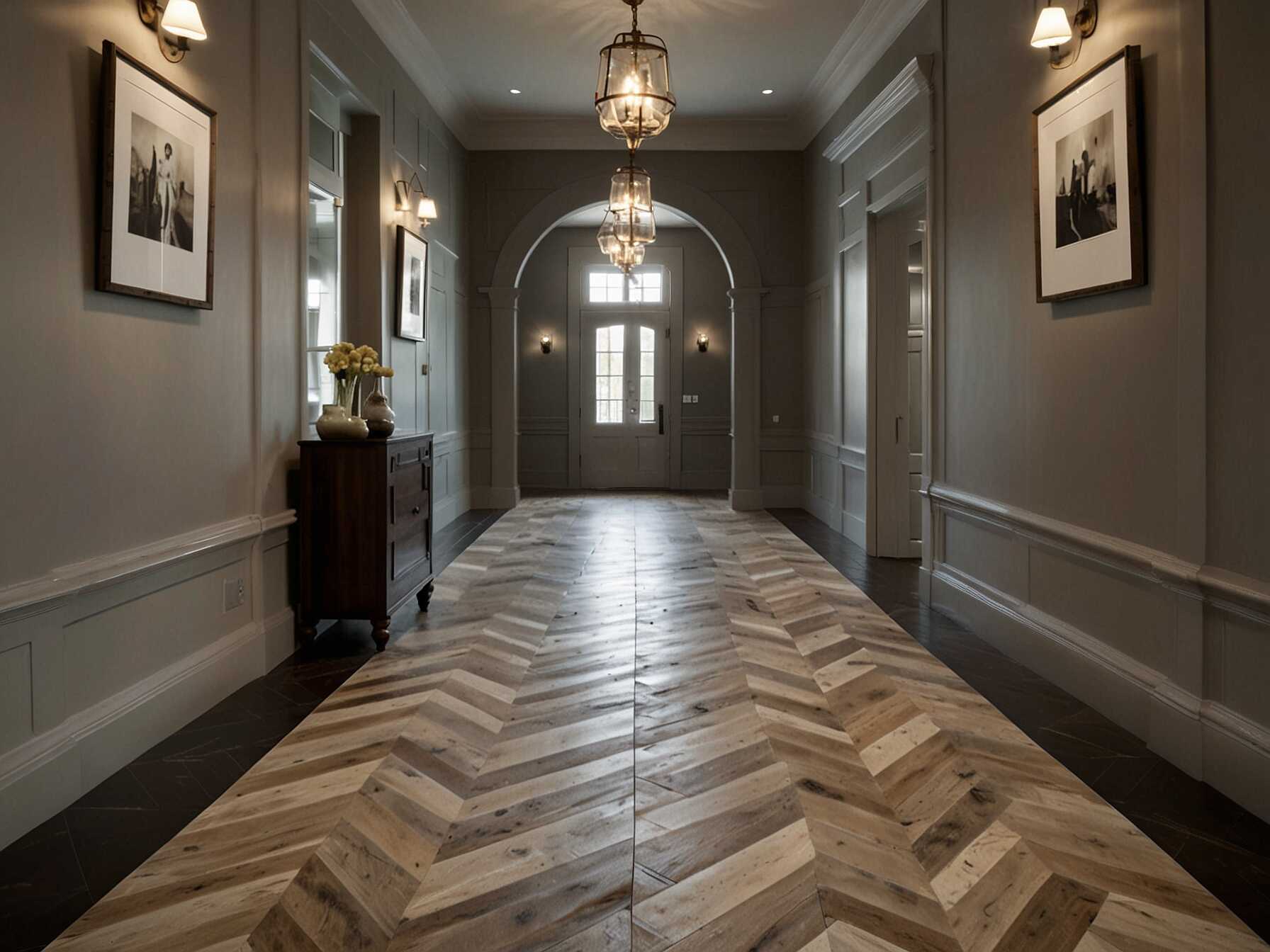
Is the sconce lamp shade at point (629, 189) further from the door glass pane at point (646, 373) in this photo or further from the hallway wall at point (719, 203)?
the door glass pane at point (646, 373)

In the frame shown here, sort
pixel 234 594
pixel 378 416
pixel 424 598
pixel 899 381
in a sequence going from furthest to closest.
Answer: pixel 899 381 < pixel 424 598 < pixel 378 416 < pixel 234 594

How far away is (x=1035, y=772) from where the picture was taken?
2.95 meters

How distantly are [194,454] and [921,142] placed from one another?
4.79m

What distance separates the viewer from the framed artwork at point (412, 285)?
703cm

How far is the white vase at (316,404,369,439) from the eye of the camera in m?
4.51

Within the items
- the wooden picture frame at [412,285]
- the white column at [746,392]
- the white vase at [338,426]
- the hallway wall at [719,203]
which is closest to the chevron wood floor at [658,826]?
the white vase at [338,426]

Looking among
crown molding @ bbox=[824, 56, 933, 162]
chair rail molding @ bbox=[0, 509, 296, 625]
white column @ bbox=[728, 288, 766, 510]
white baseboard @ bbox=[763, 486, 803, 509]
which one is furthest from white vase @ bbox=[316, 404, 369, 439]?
white baseboard @ bbox=[763, 486, 803, 509]

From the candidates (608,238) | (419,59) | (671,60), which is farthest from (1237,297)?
(419,59)

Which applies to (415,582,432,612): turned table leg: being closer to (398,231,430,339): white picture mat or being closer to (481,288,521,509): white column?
(398,231,430,339): white picture mat

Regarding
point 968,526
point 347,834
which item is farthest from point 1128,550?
point 347,834

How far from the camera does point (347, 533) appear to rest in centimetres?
451

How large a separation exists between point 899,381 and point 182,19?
18.3 ft

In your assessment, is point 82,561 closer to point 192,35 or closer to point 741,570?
point 192,35

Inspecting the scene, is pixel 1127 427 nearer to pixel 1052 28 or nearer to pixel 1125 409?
pixel 1125 409
